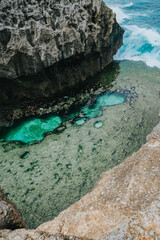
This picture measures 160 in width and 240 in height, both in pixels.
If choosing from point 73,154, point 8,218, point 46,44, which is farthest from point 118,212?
point 46,44

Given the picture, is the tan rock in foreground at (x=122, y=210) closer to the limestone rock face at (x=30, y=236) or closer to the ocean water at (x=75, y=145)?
the limestone rock face at (x=30, y=236)

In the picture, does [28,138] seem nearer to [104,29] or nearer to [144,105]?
[144,105]

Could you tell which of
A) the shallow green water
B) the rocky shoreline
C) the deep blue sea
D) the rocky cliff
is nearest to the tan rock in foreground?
the rocky shoreline

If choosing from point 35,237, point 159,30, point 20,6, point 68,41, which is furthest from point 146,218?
point 159,30

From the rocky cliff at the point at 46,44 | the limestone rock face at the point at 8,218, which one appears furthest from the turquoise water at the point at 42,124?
the limestone rock face at the point at 8,218

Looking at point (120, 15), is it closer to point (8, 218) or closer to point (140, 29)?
point (140, 29)

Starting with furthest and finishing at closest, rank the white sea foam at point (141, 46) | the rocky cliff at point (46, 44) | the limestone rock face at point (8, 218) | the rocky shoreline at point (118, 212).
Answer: the white sea foam at point (141, 46) < the rocky cliff at point (46, 44) < the limestone rock face at point (8, 218) < the rocky shoreline at point (118, 212)
